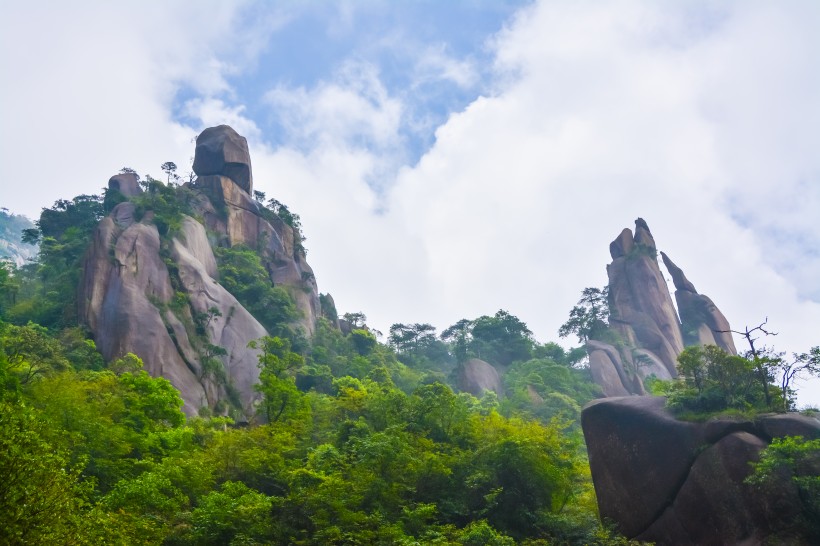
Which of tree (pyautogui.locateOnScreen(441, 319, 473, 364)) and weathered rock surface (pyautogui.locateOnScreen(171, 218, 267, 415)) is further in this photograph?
tree (pyautogui.locateOnScreen(441, 319, 473, 364))

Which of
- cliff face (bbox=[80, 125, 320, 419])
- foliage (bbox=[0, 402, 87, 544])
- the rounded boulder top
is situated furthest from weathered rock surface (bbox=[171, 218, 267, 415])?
foliage (bbox=[0, 402, 87, 544])

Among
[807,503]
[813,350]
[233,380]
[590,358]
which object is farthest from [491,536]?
[590,358]

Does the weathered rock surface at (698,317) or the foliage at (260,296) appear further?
the weathered rock surface at (698,317)

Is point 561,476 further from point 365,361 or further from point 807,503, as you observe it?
point 365,361

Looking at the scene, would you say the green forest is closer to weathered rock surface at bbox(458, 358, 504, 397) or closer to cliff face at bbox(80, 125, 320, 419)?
cliff face at bbox(80, 125, 320, 419)

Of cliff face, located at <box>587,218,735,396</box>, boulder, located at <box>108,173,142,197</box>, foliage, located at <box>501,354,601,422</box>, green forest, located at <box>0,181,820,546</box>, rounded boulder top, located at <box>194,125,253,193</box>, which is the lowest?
green forest, located at <box>0,181,820,546</box>

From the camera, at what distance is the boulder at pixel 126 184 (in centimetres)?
4631

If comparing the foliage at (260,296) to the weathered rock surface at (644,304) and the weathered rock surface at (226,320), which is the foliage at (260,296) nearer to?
the weathered rock surface at (226,320)

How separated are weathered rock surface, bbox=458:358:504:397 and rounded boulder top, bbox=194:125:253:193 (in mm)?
26598

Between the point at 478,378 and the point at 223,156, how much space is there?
30771mm

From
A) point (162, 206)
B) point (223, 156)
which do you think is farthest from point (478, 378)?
point (223, 156)

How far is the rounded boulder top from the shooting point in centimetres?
5284

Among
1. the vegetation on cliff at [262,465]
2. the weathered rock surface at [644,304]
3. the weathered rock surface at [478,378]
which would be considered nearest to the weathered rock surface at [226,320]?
the vegetation on cliff at [262,465]

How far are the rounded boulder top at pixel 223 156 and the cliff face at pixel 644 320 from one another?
36.3 m
